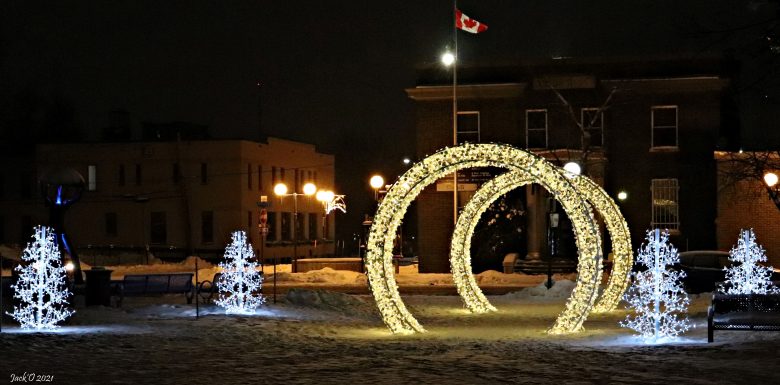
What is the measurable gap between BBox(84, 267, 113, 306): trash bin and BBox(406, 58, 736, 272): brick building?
24.3 meters

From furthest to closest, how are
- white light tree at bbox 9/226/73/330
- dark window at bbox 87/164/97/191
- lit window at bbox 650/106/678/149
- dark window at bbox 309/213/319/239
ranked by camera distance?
dark window at bbox 309/213/319/239 < dark window at bbox 87/164/97/191 < lit window at bbox 650/106/678/149 < white light tree at bbox 9/226/73/330

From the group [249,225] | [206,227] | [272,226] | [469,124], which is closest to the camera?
[469,124]

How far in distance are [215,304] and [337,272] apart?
1655 cm

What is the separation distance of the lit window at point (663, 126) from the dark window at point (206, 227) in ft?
104

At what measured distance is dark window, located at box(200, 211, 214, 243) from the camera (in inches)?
2731

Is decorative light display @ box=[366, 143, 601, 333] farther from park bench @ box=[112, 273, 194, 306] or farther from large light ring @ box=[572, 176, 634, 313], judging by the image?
park bench @ box=[112, 273, 194, 306]

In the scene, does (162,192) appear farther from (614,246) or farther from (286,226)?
(614,246)

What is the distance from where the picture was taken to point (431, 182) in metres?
21.7

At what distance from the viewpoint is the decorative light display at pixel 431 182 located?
21.2m

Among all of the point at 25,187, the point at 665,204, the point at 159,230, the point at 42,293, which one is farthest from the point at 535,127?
the point at 25,187

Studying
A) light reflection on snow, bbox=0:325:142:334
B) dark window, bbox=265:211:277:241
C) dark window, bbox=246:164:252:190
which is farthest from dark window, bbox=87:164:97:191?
light reflection on snow, bbox=0:325:142:334

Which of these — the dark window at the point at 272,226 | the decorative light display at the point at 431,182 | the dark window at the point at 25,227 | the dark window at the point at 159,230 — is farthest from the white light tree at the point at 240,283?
the dark window at the point at 25,227

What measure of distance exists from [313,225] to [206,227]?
15668 millimetres

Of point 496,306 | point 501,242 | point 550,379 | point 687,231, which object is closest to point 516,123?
point 501,242
